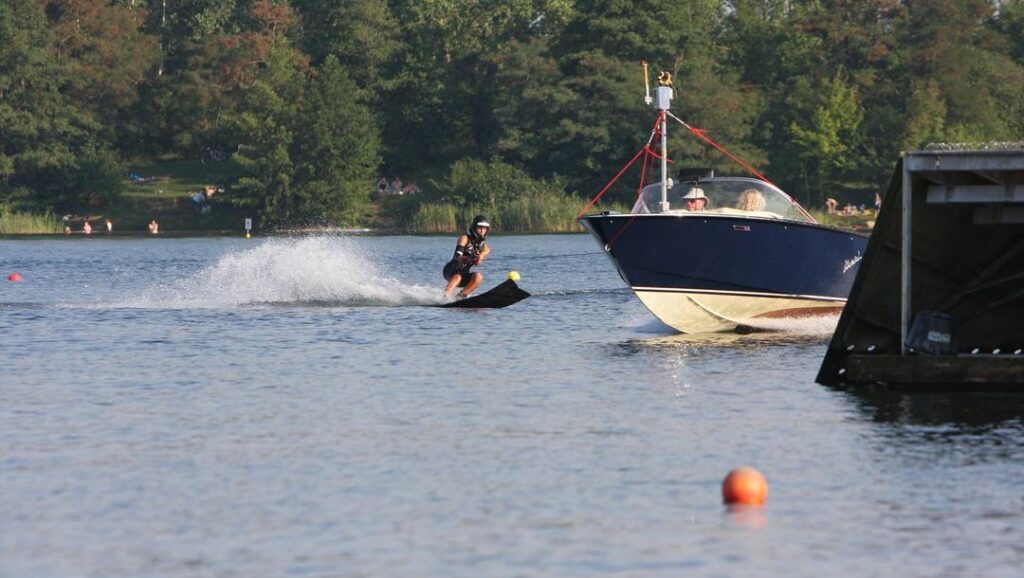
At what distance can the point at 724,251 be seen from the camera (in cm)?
2809

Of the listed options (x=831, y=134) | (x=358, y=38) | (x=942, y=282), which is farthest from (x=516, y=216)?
(x=942, y=282)

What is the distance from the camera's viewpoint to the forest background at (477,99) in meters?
105

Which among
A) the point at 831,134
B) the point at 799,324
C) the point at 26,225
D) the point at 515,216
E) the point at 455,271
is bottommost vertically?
the point at 26,225

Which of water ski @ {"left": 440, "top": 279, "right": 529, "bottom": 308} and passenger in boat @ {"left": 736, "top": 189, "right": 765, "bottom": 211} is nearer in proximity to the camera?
passenger in boat @ {"left": 736, "top": 189, "right": 765, "bottom": 211}

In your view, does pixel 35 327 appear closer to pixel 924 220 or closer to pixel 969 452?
pixel 924 220

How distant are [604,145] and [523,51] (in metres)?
9.06

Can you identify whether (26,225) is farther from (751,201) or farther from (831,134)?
(751,201)

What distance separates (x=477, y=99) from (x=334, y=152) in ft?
33.3

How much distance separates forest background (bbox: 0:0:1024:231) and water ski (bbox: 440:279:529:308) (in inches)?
2390

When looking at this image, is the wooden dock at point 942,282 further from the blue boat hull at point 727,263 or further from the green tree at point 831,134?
the green tree at point 831,134

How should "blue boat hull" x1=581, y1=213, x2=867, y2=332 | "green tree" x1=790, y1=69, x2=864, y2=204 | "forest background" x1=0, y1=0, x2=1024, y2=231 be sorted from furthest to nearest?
"forest background" x1=0, y1=0, x2=1024, y2=231
"green tree" x1=790, y1=69, x2=864, y2=204
"blue boat hull" x1=581, y1=213, x2=867, y2=332

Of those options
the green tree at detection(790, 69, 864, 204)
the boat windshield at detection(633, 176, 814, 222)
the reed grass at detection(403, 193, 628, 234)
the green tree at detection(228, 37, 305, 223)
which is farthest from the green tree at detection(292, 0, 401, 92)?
the boat windshield at detection(633, 176, 814, 222)

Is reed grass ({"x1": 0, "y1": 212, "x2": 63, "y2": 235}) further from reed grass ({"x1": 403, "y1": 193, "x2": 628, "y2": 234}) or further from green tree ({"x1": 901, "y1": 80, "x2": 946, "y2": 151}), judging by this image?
green tree ({"x1": 901, "y1": 80, "x2": 946, "y2": 151})

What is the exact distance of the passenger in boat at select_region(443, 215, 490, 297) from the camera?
33781 mm
